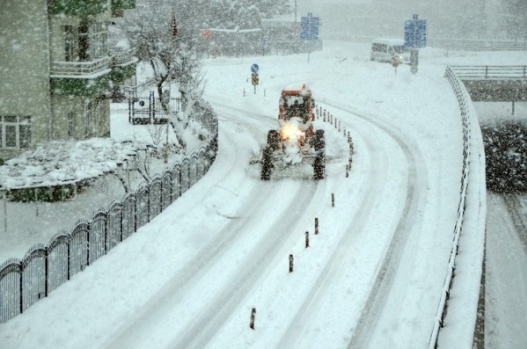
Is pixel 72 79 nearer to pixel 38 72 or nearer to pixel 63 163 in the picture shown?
pixel 38 72

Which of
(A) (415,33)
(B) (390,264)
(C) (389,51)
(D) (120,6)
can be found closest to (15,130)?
(D) (120,6)

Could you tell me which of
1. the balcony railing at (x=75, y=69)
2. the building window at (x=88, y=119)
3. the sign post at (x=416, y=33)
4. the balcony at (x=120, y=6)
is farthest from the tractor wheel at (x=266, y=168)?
the sign post at (x=416, y=33)

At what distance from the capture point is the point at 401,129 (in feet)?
138

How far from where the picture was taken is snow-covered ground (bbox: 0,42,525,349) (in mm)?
17281

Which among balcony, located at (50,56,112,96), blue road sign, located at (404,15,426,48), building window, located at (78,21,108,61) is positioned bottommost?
balcony, located at (50,56,112,96)

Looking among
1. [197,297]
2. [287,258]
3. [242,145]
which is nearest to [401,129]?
[242,145]

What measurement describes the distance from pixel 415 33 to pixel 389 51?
42.2 ft

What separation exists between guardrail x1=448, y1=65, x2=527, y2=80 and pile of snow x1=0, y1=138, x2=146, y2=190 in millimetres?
38245

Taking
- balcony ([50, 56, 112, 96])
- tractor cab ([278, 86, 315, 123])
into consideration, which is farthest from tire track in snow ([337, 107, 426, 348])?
balcony ([50, 56, 112, 96])

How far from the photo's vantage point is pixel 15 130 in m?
31.2

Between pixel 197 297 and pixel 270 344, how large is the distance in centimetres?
310

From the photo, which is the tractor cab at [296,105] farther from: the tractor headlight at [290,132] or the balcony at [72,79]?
the balcony at [72,79]

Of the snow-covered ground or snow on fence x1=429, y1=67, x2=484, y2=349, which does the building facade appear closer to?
the snow-covered ground

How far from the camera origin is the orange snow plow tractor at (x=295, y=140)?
99.9ft
